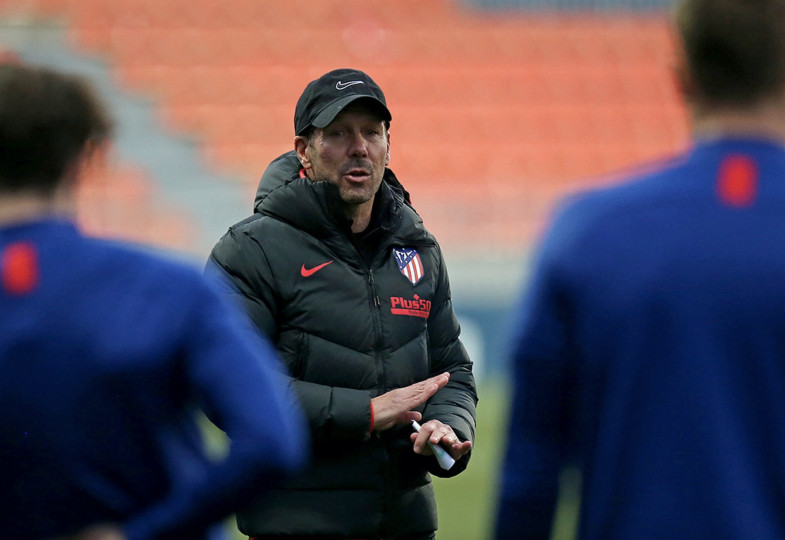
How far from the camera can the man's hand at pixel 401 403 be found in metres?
2.57

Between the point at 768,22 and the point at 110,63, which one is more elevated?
the point at 110,63

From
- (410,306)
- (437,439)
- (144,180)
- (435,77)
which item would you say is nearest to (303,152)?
(410,306)

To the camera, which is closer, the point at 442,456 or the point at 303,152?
the point at 442,456

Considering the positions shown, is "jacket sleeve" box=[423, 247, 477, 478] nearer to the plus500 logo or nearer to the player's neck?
the plus500 logo

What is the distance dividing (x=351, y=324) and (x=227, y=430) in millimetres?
1087

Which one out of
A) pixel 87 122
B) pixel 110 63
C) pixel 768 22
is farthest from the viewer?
pixel 110 63

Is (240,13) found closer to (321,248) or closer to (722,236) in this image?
(321,248)

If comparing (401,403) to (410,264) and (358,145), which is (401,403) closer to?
(410,264)

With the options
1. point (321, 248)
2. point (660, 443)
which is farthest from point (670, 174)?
point (321, 248)

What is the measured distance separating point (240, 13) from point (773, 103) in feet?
45.4

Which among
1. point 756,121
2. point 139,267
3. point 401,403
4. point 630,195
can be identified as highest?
point 756,121

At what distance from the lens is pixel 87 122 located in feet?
5.16

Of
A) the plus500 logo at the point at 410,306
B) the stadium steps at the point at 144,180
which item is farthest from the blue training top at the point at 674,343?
the stadium steps at the point at 144,180

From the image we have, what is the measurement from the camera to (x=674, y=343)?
1.50 metres
